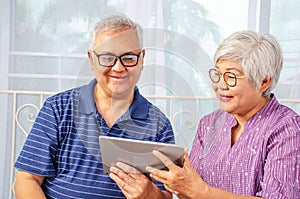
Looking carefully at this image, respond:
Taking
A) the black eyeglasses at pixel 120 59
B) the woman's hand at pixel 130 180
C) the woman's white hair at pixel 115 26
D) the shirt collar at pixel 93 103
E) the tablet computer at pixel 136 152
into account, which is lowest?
the woman's hand at pixel 130 180

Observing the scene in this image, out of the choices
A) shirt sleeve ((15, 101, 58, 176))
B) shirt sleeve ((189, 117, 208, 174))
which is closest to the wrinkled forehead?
shirt sleeve ((15, 101, 58, 176))

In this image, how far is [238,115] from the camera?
143 centimetres

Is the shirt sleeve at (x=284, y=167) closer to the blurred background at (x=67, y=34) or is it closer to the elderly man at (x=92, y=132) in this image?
the elderly man at (x=92, y=132)

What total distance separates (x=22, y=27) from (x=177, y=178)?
1.20m

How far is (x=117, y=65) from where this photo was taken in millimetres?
1114

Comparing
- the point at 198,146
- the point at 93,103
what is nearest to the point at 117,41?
the point at 93,103

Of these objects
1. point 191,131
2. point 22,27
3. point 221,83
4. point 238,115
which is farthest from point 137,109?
point 22,27

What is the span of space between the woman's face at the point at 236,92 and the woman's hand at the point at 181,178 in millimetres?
251

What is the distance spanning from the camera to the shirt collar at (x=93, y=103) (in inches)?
47.4

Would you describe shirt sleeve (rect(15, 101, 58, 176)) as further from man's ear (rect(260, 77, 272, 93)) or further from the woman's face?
man's ear (rect(260, 77, 272, 93))

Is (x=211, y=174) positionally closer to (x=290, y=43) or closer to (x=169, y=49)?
(x=169, y=49)

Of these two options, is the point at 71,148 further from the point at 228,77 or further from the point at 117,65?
the point at 228,77

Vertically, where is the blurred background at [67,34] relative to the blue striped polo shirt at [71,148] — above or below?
above

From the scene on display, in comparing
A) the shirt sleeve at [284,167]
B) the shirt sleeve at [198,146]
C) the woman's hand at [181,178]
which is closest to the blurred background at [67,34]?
the shirt sleeve at [198,146]
